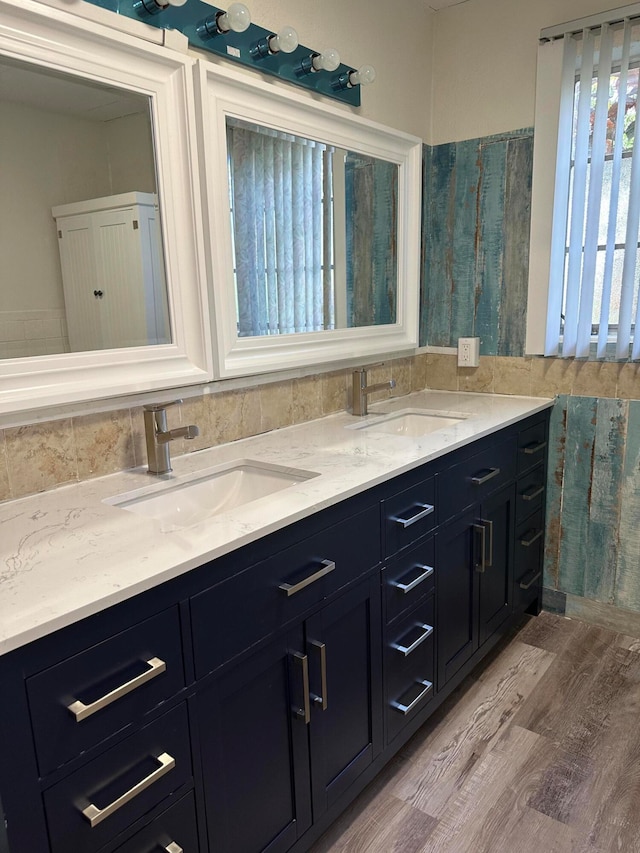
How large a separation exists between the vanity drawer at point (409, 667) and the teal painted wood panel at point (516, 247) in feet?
3.93

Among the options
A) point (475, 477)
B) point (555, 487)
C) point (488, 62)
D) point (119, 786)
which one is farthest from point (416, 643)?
point (488, 62)

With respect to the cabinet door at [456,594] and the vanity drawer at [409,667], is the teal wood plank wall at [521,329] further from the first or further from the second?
the vanity drawer at [409,667]

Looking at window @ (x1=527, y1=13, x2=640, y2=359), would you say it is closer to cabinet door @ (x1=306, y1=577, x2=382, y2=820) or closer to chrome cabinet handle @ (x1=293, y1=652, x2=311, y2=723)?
cabinet door @ (x1=306, y1=577, x2=382, y2=820)

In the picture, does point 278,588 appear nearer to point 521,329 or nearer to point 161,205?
point 161,205

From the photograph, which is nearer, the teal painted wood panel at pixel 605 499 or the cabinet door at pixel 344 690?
the cabinet door at pixel 344 690

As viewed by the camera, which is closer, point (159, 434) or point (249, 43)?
point (159, 434)

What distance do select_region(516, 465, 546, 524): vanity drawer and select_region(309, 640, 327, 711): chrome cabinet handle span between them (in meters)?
1.17

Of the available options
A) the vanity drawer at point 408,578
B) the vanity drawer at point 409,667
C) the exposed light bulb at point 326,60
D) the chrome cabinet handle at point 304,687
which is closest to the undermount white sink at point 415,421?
the vanity drawer at point 408,578

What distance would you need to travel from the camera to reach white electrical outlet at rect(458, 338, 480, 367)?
255 cm

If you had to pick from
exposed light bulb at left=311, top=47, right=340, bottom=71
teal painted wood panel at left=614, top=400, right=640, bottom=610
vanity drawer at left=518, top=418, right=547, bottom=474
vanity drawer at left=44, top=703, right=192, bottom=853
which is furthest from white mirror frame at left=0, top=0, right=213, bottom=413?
teal painted wood panel at left=614, top=400, right=640, bottom=610

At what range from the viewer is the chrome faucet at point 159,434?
1.50 metres

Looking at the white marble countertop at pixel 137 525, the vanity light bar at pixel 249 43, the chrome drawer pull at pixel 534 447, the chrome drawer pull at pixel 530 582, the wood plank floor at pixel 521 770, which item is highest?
the vanity light bar at pixel 249 43

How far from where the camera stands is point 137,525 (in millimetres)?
1184

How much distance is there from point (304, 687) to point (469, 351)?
167 cm
